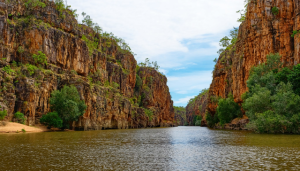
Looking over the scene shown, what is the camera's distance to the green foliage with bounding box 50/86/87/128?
212ft

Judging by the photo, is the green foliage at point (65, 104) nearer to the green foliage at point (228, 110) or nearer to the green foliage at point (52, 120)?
the green foliage at point (52, 120)

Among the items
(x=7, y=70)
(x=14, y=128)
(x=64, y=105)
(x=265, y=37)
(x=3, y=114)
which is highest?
(x=265, y=37)

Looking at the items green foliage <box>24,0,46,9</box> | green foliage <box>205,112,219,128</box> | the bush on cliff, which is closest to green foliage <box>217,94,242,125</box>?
green foliage <box>205,112,219,128</box>

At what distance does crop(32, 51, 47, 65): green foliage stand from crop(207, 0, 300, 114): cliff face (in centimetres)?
5903

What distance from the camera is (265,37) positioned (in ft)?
215

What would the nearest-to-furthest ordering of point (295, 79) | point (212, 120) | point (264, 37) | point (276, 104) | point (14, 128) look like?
point (276, 104) → point (295, 79) → point (14, 128) → point (264, 37) → point (212, 120)

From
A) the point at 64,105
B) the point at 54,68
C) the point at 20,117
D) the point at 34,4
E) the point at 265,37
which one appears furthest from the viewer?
the point at 34,4

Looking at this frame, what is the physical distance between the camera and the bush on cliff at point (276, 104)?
41031mm

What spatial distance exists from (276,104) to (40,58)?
197 ft

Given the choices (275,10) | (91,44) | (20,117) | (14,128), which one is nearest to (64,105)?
(20,117)

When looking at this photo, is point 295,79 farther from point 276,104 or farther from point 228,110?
point 228,110

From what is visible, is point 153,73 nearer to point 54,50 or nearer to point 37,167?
point 54,50

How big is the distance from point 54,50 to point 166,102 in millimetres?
117348

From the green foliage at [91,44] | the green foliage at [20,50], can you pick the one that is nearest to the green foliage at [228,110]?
the green foliage at [91,44]
